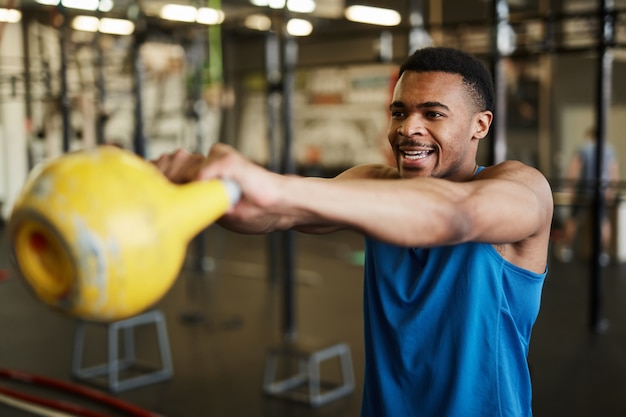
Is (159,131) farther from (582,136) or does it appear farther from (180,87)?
(582,136)

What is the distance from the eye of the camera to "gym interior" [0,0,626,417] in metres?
4.10

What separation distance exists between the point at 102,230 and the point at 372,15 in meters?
8.45

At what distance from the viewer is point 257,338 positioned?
5238mm

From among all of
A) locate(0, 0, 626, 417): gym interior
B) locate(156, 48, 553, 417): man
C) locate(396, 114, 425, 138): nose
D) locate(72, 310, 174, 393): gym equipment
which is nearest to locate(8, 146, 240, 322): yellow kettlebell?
locate(0, 0, 626, 417): gym interior

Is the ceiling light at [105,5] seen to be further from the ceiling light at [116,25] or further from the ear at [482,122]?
the ear at [482,122]

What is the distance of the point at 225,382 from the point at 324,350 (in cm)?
68

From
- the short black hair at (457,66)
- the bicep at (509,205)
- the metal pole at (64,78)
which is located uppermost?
the metal pole at (64,78)

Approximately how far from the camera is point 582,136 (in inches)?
372

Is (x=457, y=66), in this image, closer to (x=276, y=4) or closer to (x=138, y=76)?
(x=276, y=4)

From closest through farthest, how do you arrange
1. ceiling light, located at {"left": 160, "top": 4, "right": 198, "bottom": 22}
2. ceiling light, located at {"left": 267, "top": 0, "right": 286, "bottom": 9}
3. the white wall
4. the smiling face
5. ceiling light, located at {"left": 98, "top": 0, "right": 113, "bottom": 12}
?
the smiling face < ceiling light, located at {"left": 267, "top": 0, "right": 286, "bottom": 9} < ceiling light, located at {"left": 98, "top": 0, "right": 113, "bottom": 12} < ceiling light, located at {"left": 160, "top": 4, "right": 198, "bottom": 22} < the white wall

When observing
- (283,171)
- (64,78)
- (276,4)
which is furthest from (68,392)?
(276,4)

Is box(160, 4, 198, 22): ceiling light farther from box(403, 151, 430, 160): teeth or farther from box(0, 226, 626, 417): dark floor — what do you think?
box(403, 151, 430, 160): teeth

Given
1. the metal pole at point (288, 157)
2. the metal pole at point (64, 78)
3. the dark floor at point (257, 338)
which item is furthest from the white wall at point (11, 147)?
the metal pole at point (288, 157)

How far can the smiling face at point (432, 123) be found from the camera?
4.29 ft
